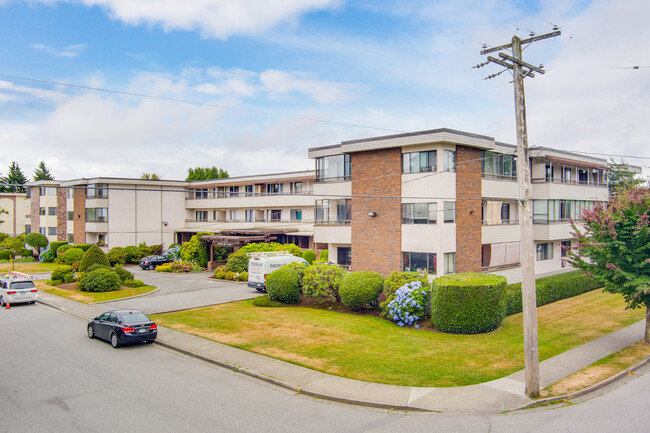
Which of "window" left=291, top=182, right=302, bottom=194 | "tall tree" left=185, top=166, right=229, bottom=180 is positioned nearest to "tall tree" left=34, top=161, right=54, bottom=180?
"tall tree" left=185, top=166, right=229, bottom=180

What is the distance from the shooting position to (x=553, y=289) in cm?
2536

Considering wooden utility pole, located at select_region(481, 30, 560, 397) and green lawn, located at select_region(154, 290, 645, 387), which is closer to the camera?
wooden utility pole, located at select_region(481, 30, 560, 397)

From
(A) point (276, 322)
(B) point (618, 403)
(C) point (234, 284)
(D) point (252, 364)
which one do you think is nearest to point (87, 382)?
(D) point (252, 364)

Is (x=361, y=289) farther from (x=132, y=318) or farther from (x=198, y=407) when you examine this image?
(x=198, y=407)

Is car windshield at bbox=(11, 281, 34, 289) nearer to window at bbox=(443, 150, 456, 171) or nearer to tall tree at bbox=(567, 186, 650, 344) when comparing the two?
window at bbox=(443, 150, 456, 171)

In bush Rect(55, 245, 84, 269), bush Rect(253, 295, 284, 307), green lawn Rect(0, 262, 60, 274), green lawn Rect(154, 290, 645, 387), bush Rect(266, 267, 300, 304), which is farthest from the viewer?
bush Rect(55, 245, 84, 269)

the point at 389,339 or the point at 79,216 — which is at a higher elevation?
the point at 79,216

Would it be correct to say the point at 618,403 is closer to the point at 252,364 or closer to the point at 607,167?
the point at 252,364

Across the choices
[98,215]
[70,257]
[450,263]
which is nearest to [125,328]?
[450,263]

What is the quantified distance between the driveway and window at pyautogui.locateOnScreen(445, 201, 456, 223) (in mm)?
13271

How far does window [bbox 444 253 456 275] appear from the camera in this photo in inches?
934

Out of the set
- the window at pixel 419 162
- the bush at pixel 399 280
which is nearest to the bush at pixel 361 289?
the bush at pixel 399 280

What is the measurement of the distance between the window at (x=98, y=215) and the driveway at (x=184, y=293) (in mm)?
15003

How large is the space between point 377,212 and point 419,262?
3976 mm
